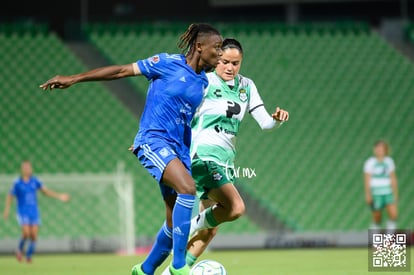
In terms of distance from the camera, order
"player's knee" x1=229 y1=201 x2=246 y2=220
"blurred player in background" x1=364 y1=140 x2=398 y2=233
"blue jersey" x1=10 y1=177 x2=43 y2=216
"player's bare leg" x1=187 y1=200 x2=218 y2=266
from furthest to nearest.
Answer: "blurred player in background" x1=364 y1=140 x2=398 y2=233 → "blue jersey" x1=10 y1=177 x2=43 y2=216 → "player's bare leg" x1=187 y1=200 x2=218 y2=266 → "player's knee" x1=229 y1=201 x2=246 y2=220

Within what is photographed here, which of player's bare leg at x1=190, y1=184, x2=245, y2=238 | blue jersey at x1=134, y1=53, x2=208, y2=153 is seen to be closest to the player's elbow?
player's bare leg at x1=190, y1=184, x2=245, y2=238

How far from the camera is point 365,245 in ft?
52.7

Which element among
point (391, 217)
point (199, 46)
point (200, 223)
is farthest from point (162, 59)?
point (391, 217)

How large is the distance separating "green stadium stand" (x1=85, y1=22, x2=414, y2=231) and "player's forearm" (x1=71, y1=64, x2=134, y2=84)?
10.6 metres

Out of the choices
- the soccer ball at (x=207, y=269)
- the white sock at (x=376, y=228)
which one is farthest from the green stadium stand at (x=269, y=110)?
the soccer ball at (x=207, y=269)

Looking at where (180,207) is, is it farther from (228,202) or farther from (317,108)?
(317,108)

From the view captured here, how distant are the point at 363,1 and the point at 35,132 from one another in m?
9.82

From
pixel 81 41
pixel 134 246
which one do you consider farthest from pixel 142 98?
pixel 134 246

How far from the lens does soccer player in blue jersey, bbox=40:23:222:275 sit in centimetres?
658

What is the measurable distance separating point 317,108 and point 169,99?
12209 millimetres

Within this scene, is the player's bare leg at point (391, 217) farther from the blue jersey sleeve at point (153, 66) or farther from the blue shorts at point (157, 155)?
the blue jersey sleeve at point (153, 66)

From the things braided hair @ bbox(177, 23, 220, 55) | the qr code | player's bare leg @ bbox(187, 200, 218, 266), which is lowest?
the qr code

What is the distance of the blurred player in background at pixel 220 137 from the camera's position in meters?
7.54

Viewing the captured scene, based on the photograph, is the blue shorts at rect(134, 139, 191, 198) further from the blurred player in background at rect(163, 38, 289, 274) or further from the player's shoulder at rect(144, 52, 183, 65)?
the blurred player in background at rect(163, 38, 289, 274)
